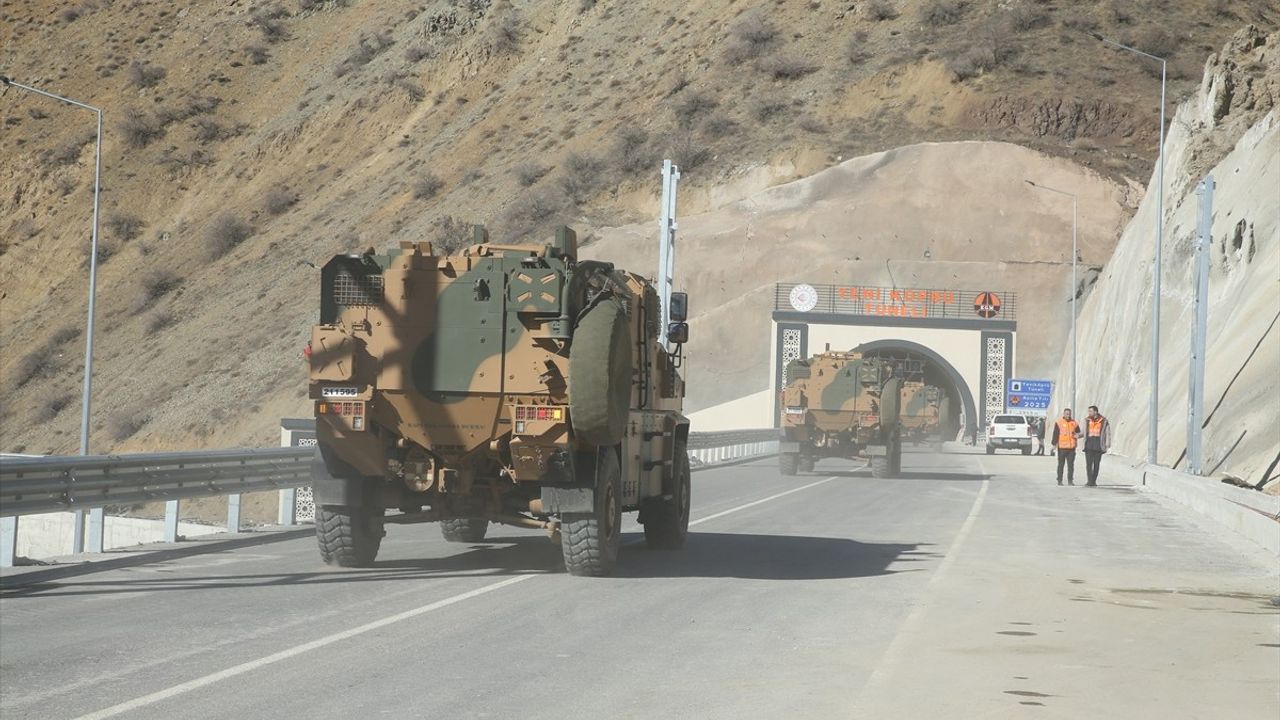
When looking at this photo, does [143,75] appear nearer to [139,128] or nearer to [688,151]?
[139,128]

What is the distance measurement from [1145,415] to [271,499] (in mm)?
26936


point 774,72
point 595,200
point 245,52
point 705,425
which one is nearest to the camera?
point 705,425

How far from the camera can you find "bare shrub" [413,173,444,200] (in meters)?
86.5

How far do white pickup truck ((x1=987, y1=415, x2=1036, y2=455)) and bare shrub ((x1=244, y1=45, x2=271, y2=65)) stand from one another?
59862 millimetres

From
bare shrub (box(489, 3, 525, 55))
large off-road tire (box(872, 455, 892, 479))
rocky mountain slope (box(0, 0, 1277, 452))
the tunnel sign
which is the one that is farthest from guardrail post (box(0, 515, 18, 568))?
bare shrub (box(489, 3, 525, 55))

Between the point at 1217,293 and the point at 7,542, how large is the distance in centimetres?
4284

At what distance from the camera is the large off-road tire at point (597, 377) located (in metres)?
13.7

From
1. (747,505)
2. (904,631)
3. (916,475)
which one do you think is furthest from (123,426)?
(904,631)

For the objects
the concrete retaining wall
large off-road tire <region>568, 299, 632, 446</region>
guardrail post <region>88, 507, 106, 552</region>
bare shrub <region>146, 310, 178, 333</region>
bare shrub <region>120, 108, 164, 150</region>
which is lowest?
the concrete retaining wall

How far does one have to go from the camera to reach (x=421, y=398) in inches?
563

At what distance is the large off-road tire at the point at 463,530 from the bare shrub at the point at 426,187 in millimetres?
69674

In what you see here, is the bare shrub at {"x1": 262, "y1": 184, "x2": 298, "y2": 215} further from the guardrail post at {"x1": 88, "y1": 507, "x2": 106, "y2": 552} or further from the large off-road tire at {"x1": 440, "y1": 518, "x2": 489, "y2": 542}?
the guardrail post at {"x1": 88, "y1": 507, "x2": 106, "y2": 552}

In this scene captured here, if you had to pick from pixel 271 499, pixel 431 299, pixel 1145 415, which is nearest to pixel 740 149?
pixel 1145 415

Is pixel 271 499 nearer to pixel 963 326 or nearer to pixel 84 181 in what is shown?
pixel 963 326
